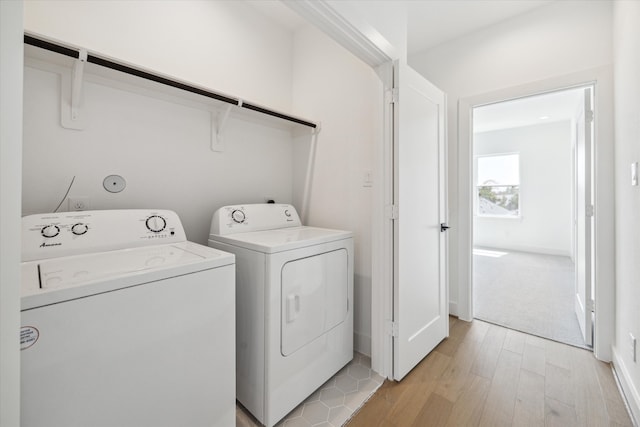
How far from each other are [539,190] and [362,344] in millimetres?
5684

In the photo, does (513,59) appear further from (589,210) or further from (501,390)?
(501,390)

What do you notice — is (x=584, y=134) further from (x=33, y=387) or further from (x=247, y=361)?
(x=33, y=387)

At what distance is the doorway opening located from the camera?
2.58 m

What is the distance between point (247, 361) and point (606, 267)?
2.42 meters

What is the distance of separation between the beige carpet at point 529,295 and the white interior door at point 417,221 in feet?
2.83

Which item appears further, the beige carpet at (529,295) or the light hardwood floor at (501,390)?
the beige carpet at (529,295)

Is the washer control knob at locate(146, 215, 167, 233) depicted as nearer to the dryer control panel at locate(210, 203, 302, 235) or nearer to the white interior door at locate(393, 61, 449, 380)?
the dryer control panel at locate(210, 203, 302, 235)

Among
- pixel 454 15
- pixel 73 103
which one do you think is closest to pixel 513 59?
pixel 454 15

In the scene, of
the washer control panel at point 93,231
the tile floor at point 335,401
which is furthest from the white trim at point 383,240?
the washer control panel at point 93,231

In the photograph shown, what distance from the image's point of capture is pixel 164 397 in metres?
1.01

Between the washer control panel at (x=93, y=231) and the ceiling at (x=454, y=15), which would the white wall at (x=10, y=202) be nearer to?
the washer control panel at (x=93, y=231)

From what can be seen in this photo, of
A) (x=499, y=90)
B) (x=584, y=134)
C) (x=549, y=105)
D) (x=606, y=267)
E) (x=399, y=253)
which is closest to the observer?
(x=399, y=253)

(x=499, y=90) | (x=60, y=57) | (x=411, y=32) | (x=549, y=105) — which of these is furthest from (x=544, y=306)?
(x=60, y=57)

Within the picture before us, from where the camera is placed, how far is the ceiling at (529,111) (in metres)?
3.99
